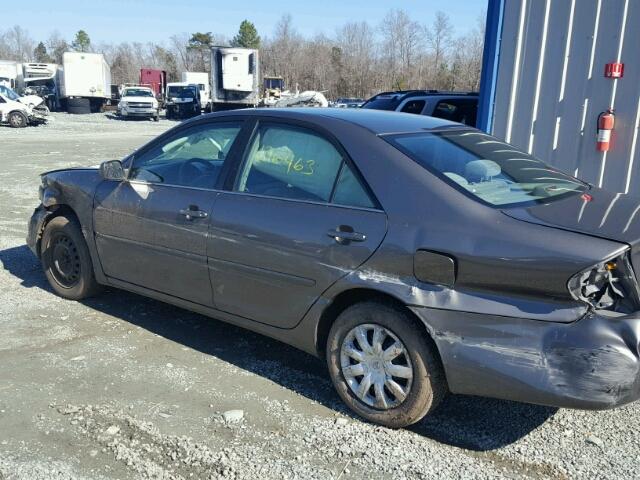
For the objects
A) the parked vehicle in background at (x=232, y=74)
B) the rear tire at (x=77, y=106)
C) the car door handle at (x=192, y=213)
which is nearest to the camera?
the car door handle at (x=192, y=213)

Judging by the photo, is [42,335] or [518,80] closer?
[42,335]

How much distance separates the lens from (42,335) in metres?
4.61

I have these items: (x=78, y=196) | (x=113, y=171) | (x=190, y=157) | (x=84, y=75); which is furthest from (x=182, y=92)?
(x=190, y=157)

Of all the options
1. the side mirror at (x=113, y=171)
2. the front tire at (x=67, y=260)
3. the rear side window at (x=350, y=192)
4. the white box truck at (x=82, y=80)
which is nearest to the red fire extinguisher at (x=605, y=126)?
the rear side window at (x=350, y=192)

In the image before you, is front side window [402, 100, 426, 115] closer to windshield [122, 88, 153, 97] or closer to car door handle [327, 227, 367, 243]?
car door handle [327, 227, 367, 243]

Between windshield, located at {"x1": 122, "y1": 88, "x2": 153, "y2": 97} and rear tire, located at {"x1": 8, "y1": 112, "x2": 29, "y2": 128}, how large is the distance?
455 inches

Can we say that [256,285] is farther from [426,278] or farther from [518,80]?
[518,80]

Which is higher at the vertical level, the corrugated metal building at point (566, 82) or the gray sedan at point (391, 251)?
the corrugated metal building at point (566, 82)

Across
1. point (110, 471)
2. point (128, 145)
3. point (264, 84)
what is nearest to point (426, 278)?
point (110, 471)

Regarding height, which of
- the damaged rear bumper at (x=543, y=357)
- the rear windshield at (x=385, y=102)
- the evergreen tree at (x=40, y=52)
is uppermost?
the evergreen tree at (x=40, y=52)

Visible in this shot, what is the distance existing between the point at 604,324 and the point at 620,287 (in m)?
0.22

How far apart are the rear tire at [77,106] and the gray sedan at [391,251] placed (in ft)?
130

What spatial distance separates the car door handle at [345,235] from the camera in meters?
3.32

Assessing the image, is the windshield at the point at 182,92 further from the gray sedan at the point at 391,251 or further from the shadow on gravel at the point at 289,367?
the gray sedan at the point at 391,251
